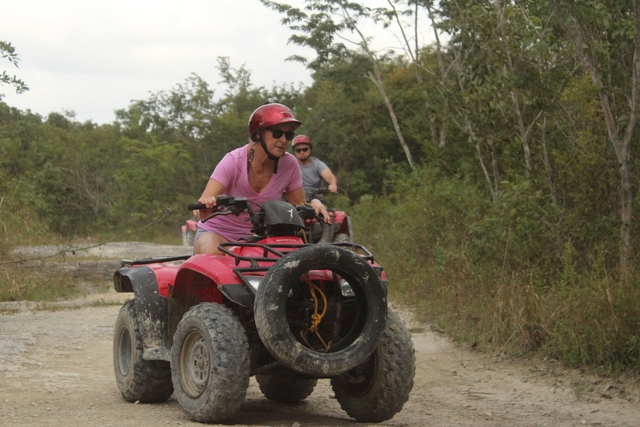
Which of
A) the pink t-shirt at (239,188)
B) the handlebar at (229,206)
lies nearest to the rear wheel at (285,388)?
the pink t-shirt at (239,188)

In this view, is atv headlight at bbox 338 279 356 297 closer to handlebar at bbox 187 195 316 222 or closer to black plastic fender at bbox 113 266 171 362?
handlebar at bbox 187 195 316 222

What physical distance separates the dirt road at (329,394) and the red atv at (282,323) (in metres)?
0.26

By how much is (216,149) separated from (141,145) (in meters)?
3.40

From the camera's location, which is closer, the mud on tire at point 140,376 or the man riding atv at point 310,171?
the mud on tire at point 140,376

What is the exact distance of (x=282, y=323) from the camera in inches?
193

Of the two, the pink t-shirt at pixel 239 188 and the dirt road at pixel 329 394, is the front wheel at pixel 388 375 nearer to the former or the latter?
the dirt road at pixel 329 394

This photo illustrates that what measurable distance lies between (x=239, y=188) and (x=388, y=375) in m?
1.56

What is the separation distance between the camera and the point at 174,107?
162ft

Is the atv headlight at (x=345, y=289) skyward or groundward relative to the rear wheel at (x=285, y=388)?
skyward

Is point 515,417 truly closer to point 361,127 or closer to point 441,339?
point 441,339

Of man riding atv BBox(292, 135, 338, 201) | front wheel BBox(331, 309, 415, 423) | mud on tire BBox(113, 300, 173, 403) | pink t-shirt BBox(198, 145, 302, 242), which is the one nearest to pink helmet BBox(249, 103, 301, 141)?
pink t-shirt BBox(198, 145, 302, 242)

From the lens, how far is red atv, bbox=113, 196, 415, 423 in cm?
496

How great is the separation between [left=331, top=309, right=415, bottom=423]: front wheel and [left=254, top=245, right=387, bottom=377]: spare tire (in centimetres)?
24

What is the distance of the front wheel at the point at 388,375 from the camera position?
538 centimetres
